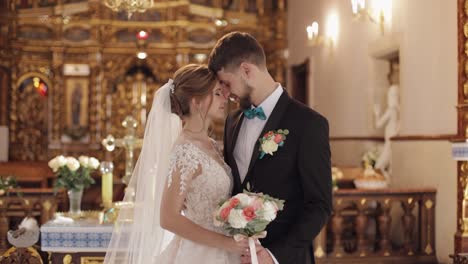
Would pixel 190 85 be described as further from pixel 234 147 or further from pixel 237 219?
pixel 237 219

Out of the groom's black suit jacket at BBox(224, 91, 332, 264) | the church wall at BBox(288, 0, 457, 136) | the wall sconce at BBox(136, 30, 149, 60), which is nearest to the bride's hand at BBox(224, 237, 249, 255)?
the groom's black suit jacket at BBox(224, 91, 332, 264)

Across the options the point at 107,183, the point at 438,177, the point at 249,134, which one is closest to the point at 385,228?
the point at 438,177

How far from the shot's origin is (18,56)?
16328 millimetres

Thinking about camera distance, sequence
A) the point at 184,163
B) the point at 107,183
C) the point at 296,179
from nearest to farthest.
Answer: the point at 296,179 < the point at 184,163 < the point at 107,183

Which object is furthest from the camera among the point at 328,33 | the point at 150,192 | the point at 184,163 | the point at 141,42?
the point at 141,42

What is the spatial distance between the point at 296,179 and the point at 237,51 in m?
0.59

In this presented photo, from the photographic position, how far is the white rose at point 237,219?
2740 millimetres

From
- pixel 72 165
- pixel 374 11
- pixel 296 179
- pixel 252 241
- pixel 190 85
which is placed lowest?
pixel 72 165

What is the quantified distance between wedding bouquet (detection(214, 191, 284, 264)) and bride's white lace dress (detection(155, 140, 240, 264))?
0.40m

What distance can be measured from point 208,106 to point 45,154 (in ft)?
44.9

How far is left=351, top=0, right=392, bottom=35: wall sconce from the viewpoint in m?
9.95

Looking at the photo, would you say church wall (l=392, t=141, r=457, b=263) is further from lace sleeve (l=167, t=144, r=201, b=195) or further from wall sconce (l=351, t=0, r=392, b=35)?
lace sleeve (l=167, t=144, r=201, b=195)

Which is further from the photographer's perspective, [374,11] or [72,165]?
[374,11]

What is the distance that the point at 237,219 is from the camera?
2.75 meters
